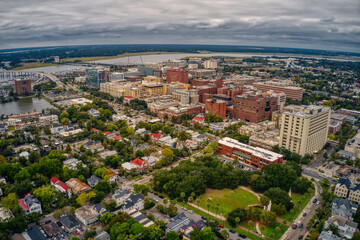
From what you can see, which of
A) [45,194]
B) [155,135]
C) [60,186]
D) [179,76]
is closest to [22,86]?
[179,76]

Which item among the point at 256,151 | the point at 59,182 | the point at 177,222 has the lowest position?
the point at 177,222

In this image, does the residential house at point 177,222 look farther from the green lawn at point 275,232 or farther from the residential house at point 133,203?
the green lawn at point 275,232

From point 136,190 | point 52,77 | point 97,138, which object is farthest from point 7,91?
point 136,190

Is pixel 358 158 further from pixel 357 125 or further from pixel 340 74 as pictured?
pixel 340 74

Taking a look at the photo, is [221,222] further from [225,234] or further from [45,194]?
[45,194]

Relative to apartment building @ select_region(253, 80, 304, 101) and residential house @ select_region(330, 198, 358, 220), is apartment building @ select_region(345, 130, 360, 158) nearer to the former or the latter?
residential house @ select_region(330, 198, 358, 220)

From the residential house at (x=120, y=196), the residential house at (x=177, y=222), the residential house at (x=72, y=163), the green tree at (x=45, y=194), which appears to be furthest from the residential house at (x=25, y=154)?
the residential house at (x=177, y=222)
